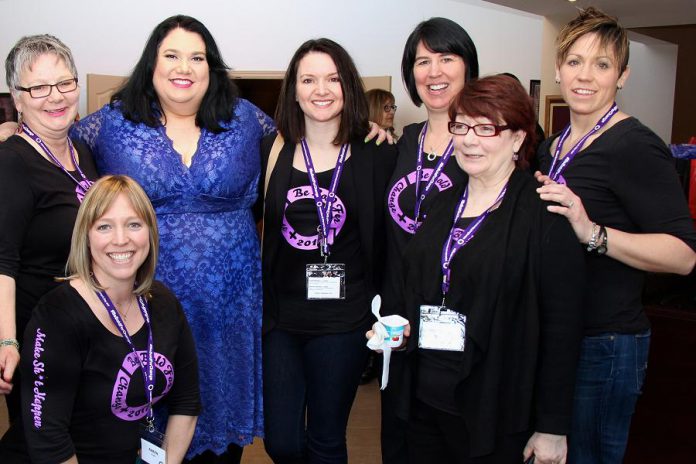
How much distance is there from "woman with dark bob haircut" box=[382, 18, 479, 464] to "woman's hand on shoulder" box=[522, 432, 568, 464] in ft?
1.89

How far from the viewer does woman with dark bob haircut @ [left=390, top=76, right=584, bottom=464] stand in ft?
5.68

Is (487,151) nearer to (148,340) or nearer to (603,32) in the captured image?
(603,32)

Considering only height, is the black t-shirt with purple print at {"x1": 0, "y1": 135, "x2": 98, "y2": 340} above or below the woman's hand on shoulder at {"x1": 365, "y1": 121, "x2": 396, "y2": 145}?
below

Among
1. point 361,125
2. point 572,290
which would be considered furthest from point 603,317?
point 361,125

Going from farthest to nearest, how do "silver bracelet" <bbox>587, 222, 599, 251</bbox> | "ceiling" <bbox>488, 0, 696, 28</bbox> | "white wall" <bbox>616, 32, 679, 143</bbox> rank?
1. "white wall" <bbox>616, 32, 679, 143</bbox>
2. "ceiling" <bbox>488, 0, 696, 28</bbox>
3. "silver bracelet" <bbox>587, 222, 599, 251</bbox>

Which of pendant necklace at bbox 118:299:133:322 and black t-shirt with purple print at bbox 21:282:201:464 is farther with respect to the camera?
pendant necklace at bbox 118:299:133:322

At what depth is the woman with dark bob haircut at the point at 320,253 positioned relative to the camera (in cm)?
235

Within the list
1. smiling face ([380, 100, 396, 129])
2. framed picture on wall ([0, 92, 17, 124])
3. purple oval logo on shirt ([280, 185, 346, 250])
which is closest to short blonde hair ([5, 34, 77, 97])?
purple oval logo on shirt ([280, 185, 346, 250])

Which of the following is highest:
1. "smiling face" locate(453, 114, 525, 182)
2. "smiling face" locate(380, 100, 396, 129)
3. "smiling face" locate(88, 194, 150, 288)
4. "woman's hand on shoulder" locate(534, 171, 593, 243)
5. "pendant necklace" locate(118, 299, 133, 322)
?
"smiling face" locate(380, 100, 396, 129)

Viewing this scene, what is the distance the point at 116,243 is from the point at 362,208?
845 millimetres

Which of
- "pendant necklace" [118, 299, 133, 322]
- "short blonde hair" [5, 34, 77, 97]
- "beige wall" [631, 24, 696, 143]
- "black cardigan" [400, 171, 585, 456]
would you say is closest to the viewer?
"black cardigan" [400, 171, 585, 456]

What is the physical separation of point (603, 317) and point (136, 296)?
1330 millimetres

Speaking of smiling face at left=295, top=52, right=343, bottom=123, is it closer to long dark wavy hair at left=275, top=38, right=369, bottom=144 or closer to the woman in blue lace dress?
long dark wavy hair at left=275, top=38, right=369, bottom=144

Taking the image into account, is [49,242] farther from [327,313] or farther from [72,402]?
[327,313]
